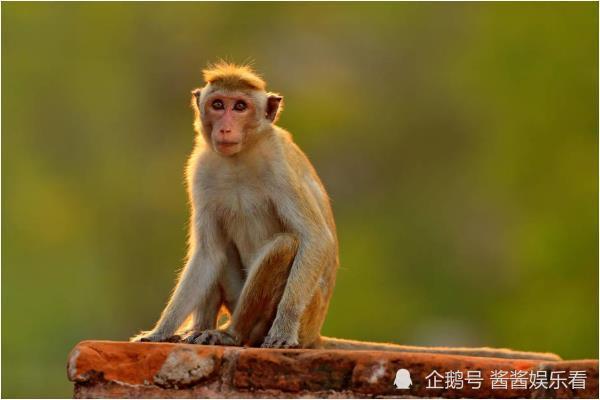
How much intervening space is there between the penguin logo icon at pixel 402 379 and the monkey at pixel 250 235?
1.85 meters

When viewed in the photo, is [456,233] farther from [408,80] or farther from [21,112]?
[21,112]

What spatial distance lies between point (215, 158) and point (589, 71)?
97.5 feet

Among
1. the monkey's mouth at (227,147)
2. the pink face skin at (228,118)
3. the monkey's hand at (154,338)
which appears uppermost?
the pink face skin at (228,118)

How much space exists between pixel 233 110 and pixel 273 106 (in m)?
0.50

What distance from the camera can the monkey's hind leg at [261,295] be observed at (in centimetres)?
1256

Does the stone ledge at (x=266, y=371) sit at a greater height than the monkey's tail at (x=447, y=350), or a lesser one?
greater

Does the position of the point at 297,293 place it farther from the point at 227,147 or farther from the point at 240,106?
the point at 240,106

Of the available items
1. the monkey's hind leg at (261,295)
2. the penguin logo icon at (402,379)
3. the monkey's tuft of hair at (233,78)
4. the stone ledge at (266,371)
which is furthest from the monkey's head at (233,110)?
the penguin logo icon at (402,379)

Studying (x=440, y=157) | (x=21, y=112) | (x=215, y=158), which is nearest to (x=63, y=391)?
(x=21, y=112)

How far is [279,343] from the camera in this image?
12.3 meters

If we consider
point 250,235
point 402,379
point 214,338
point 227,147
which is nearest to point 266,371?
point 402,379

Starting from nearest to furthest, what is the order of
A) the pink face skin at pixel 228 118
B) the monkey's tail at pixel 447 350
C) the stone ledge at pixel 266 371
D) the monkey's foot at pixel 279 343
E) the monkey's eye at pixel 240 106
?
the stone ledge at pixel 266 371 → the monkey's foot at pixel 279 343 → the monkey's tail at pixel 447 350 → the pink face skin at pixel 228 118 → the monkey's eye at pixel 240 106

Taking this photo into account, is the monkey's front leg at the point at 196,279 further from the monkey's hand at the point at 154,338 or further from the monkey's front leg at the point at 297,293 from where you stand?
the monkey's front leg at the point at 297,293

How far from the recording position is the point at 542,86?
41.3 meters
